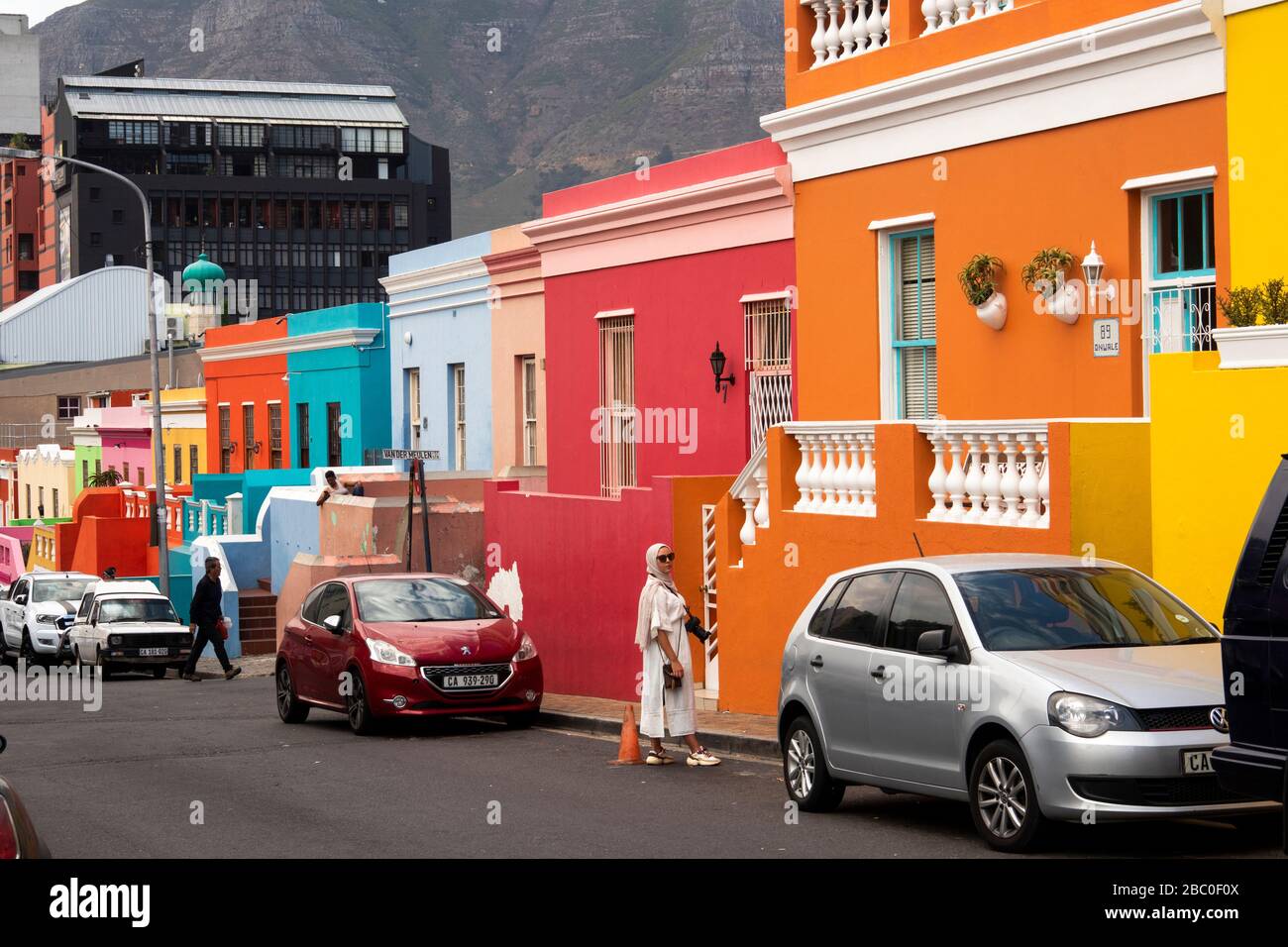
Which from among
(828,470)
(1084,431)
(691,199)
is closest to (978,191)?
(828,470)

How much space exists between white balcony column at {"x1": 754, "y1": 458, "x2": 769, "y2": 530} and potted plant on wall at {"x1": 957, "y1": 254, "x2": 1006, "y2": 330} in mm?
2561

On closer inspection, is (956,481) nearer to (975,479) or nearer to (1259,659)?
(975,479)

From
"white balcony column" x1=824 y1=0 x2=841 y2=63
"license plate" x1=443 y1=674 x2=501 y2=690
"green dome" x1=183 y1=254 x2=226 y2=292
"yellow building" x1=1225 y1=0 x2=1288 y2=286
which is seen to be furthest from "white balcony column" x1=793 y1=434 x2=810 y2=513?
"green dome" x1=183 y1=254 x2=226 y2=292

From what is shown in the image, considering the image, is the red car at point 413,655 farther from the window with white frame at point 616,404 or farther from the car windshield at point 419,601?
the window with white frame at point 616,404

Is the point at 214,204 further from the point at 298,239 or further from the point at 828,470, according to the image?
the point at 828,470

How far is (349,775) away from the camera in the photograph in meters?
14.4

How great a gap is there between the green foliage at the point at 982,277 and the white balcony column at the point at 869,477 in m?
1.56

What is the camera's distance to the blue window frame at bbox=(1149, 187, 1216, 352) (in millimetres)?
13992

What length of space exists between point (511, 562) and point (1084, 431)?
11648 millimetres

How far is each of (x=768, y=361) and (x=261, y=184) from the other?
105634 mm

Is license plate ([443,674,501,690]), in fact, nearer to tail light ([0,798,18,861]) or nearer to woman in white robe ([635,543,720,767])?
woman in white robe ([635,543,720,767])

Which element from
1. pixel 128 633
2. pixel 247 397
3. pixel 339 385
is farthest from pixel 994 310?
pixel 247 397

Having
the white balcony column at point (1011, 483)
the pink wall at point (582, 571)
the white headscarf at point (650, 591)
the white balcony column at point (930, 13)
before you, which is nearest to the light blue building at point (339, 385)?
the pink wall at point (582, 571)

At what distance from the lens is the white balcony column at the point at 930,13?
16.5m
